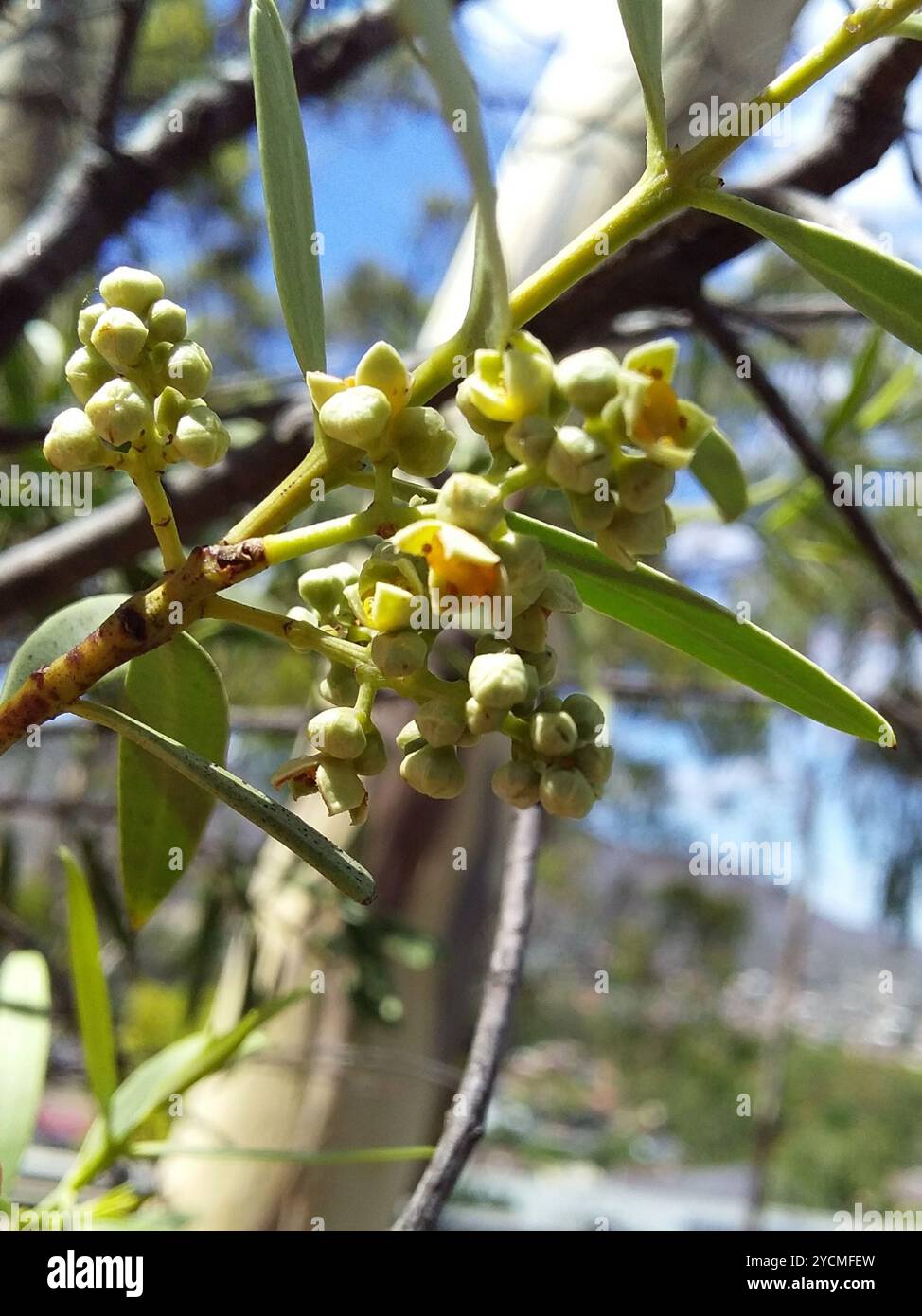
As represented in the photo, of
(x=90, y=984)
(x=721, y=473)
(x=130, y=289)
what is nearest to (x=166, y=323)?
(x=130, y=289)

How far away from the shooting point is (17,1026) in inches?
28.0

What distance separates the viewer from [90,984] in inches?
26.2

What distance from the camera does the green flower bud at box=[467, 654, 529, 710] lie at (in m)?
0.28

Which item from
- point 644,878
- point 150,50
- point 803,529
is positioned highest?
point 150,50

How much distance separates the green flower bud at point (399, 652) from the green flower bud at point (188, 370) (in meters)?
0.10

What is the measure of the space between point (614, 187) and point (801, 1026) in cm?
980

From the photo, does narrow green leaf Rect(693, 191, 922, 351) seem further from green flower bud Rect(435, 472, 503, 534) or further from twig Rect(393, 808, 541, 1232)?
twig Rect(393, 808, 541, 1232)

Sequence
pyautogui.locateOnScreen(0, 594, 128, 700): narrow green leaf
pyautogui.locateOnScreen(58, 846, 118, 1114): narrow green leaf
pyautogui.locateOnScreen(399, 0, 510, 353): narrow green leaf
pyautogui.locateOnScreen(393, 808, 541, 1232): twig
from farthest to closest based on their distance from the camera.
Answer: pyautogui.locateOnScreen(58, 846, 118, 1114): narrow green leaf
pyautogui.locateOnScreen(393, 808, 541, 1232): twig
pyautogui.locateOnScreen(0, 594, 128, 700): narrow green leaf
pyautogui.locateOnScreen(399, 0, 510, 353): narrow green leaf

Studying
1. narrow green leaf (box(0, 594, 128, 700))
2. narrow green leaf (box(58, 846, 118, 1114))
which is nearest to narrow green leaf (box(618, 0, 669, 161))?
narrow green leaf (box(0, 594, 128, 700))

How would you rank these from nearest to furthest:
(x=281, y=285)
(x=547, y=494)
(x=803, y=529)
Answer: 1. (x=281, y=285)
2. (x=547, y=494)
3. (x=803, y=529)

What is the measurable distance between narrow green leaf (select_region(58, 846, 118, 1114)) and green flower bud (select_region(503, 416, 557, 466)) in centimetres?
46

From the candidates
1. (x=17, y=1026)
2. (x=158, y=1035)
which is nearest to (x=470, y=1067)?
(x=17, y=1026)

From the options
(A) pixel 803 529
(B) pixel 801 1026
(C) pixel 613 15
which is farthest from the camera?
(B) pixel 801 1026

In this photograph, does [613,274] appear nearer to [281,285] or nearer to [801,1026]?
[281,285]
